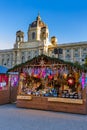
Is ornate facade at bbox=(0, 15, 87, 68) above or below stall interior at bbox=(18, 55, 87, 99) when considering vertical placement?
above

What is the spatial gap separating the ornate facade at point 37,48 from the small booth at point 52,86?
44.6 metres

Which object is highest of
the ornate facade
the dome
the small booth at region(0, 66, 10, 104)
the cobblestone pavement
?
the dome

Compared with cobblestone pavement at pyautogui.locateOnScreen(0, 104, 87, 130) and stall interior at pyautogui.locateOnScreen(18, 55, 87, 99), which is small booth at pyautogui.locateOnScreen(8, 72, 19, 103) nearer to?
stall interior at pyautogui.locateOnScreen(18, 55, 87, 99)

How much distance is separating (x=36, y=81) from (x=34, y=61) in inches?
47.9

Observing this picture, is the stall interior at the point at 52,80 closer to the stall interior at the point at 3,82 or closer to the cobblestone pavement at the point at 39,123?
the stall interior at the point at 3,82

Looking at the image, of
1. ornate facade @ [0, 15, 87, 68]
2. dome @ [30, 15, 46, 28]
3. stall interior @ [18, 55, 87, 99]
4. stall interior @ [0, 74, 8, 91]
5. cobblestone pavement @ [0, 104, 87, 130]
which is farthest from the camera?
dome @ [30, 15, 46, 28]

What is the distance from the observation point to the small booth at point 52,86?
845 cm

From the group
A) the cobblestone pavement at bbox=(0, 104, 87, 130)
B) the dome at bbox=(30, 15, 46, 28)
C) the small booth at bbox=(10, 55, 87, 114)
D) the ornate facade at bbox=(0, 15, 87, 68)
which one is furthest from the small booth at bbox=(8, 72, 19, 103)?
the dome at bbox=(30, 15, 46, 28)

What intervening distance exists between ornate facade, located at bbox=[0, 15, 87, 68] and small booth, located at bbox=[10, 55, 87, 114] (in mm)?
44589

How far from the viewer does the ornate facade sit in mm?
54334

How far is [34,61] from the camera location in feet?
31.5

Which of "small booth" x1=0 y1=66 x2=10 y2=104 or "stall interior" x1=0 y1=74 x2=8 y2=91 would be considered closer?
"small booth" x1=0 y1=66 x2=10 y2=104

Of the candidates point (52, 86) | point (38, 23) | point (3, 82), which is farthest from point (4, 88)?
point (38, 23)

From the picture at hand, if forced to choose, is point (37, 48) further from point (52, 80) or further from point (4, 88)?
point (52, 80)
